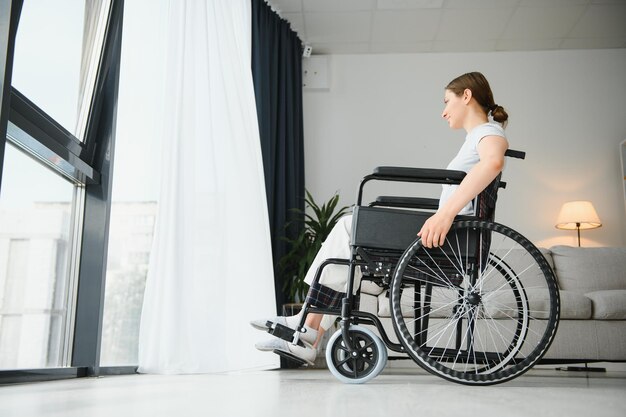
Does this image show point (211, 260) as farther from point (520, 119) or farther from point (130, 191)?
point (520, 119)

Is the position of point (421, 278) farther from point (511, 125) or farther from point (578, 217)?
point (511, 125)

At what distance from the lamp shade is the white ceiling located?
1.30m

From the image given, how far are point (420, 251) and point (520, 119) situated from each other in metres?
3.12

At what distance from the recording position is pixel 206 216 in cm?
258

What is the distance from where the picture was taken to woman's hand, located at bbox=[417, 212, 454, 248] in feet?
5.03

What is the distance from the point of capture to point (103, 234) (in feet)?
7.64

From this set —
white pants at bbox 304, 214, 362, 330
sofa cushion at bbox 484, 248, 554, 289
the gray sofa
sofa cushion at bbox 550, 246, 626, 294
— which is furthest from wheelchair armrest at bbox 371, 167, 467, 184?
sofa cushion at bbox 550, 246, 626, 294

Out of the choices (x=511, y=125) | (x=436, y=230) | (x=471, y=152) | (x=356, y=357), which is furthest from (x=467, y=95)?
(x=511, y=125)

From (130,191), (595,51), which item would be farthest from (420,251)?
(595,51)

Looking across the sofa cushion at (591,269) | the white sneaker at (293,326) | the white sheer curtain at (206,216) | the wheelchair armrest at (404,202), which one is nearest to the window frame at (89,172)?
the white sheer curtain at (206,216)

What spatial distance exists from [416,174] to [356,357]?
22.3 inches

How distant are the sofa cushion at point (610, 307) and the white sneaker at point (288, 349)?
168 centimetres

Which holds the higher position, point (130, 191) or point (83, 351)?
point (130, 191)

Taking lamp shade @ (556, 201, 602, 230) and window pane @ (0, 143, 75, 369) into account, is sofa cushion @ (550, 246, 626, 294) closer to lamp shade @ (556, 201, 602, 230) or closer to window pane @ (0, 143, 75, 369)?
lamp shade @ (556, 201, 602, 230)
